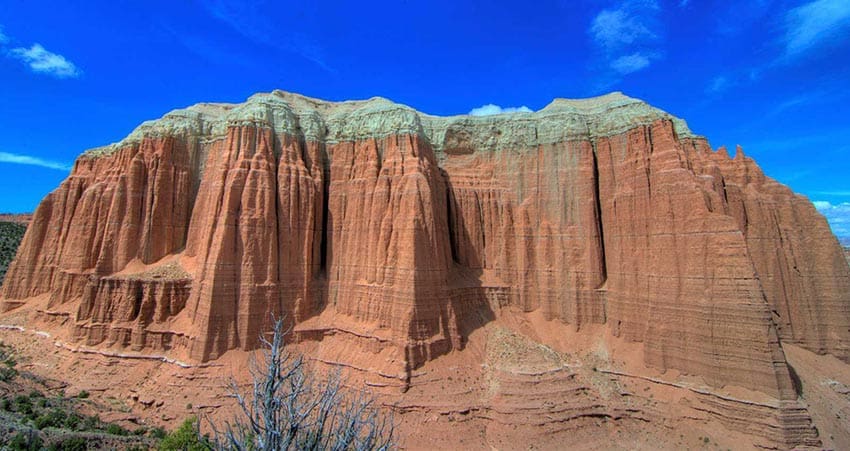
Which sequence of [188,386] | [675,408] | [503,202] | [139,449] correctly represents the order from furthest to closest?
[503,202] → [188,386] → [675,408] → [139,449]

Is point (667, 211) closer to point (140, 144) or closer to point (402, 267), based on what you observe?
point (402, 267)

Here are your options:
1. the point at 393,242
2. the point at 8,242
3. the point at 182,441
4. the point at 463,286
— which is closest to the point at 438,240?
the point at 393,242

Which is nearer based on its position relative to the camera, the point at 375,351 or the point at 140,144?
the point at 375,351

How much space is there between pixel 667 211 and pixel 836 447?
15.7 m

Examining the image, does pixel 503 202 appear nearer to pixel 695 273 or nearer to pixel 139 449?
pixel 695 273

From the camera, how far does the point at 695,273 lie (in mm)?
28047

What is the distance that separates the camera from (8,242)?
232 ft

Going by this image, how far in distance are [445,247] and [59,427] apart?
27.2m

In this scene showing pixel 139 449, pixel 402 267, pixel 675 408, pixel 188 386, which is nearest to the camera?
pixel 139 449

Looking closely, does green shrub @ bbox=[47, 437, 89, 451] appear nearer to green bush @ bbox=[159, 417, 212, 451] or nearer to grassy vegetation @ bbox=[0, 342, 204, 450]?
grassy vegetation @ bbox=[0, 342, 204, 450]

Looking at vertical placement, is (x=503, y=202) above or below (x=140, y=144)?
below

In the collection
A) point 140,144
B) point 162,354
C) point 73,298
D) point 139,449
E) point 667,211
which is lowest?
point 139,449

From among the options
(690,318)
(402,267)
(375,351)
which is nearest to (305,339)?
(375,351)

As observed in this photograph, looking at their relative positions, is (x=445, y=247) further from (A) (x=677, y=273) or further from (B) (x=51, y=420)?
(B) (x=51, y=420)
